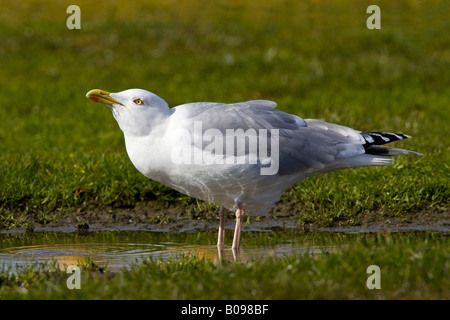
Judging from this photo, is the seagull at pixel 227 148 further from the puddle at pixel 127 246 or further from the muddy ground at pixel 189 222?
the muddy ground at pixel 189 222

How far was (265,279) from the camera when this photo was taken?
418 centimetres

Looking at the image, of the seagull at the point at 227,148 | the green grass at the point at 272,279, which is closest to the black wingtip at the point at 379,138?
the seagull at the point at 227,148

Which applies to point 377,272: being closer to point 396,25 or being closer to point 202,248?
point 202,248

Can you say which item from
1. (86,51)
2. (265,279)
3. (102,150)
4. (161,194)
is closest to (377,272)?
(265,279)

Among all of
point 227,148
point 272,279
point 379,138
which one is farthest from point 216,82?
point 272,279

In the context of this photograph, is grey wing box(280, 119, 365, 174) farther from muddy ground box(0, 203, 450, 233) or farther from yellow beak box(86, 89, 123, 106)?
yellow beak box(86, 89, 123, 106)

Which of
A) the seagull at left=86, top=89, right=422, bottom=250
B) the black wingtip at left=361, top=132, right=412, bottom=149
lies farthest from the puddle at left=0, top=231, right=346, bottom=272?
the black wingtip at left=361, top=132, right=412, bottom=149

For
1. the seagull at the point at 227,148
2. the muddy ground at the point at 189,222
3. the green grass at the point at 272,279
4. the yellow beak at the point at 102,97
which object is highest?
the yellow beak at the point at 102,97

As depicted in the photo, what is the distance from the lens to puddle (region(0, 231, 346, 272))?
5.42 metres

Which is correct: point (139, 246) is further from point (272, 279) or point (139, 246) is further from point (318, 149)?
point (272, 279)

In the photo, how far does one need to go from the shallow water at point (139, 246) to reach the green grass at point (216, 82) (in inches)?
17.3

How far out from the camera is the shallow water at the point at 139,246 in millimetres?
5422

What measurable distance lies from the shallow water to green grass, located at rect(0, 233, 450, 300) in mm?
555

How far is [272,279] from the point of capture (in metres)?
4.17
